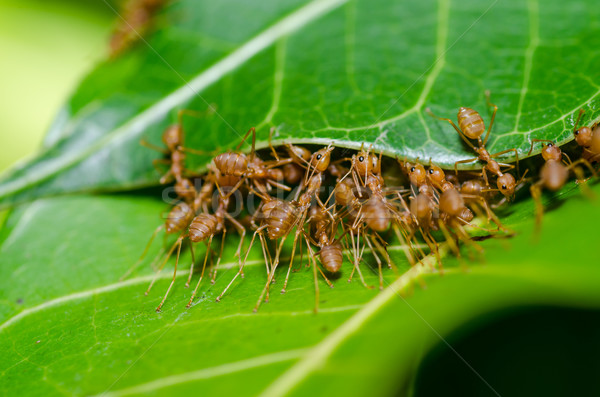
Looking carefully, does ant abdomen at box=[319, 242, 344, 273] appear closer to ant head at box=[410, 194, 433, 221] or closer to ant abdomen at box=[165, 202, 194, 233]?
ant head at box=[410, 194, 433, 221]

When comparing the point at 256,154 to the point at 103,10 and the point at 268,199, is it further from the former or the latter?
the point at 103,10

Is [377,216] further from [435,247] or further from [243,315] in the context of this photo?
[243,315]

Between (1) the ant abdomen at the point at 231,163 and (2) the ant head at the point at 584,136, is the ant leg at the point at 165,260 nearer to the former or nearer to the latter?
(1) the ant abdomen at the point at 231,163

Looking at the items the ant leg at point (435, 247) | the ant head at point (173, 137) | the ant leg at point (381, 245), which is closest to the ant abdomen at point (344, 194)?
the ant leg at point (381, 245)

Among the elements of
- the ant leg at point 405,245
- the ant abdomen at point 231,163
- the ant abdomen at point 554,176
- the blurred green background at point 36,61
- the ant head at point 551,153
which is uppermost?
the blurred green background at point 36,61

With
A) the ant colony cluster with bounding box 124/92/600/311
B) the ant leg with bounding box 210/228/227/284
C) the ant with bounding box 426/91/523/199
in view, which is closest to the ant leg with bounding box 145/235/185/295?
the ant colony cluster with bounding box 124/92/600/311

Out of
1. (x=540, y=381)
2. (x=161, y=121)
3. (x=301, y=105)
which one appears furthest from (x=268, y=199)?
(x=540, y=381)
